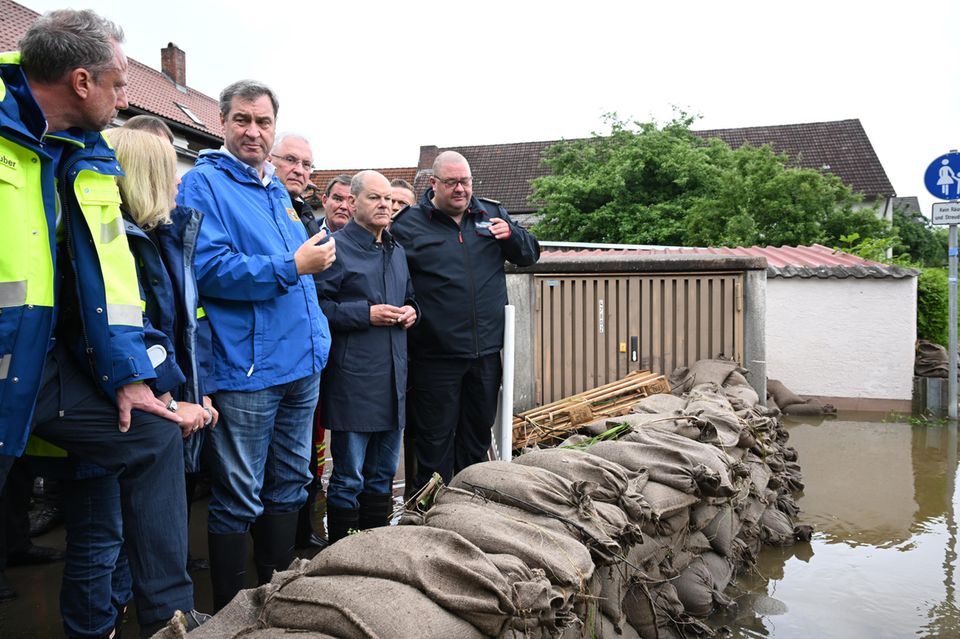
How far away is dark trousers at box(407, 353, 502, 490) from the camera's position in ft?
13.9

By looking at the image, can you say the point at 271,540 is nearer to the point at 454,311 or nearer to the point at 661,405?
the point at 454,311

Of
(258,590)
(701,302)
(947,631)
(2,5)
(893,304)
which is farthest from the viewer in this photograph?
(2,5)

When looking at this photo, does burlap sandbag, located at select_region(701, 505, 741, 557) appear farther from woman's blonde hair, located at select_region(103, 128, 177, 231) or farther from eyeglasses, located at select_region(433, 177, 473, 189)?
woman's blonde hair, located at select_region(103, 128, 177, 231)

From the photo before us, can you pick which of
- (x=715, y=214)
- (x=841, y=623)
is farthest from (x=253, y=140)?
(x=715, y=214)

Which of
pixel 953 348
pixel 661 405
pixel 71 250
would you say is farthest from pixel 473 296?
pixel 953 348

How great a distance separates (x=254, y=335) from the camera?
289cm

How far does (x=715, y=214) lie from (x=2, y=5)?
18.0m

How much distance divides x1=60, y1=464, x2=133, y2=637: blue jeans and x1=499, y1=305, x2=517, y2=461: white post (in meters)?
2.38

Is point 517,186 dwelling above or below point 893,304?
above

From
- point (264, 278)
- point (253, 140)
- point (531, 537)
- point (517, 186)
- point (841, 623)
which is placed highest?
point (517, 186)

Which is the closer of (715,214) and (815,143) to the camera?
(715,214)

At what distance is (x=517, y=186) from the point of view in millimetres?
37469

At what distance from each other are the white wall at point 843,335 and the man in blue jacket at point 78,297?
25.9 feet

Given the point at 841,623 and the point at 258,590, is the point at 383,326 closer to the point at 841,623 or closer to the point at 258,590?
the point at 258,590
